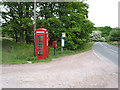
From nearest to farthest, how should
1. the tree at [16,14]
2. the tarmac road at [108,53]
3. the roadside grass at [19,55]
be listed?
the roadside grass at [19,55] → the tarmac road at [108,53] → the tree at [16,14]

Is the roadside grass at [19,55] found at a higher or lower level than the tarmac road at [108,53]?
higher

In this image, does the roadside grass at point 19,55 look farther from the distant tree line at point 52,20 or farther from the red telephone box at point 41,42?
the distant tree line at point 52,20

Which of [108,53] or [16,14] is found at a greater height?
[16,14]

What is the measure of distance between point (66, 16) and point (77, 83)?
1250 cm

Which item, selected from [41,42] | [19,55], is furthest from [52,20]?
[19,55]

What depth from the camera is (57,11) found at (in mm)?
16156

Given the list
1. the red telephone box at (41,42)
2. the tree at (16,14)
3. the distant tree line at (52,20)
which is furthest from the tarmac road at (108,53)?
the tree at (16,14)

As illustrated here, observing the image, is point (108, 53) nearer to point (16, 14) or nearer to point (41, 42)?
point (41, 42)

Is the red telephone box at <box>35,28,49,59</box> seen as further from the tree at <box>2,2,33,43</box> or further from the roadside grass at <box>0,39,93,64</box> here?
the tree at <box>2,2,33,43</box>

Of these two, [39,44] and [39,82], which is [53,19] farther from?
[39,82]

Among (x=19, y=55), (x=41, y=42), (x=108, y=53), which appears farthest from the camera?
(x=108, y=53)

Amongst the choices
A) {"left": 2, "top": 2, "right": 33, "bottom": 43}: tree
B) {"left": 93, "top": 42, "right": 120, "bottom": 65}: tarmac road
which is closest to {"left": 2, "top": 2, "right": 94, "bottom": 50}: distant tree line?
{"left": 2, "top": 2, "right": 33, "bottom": 43}: tree

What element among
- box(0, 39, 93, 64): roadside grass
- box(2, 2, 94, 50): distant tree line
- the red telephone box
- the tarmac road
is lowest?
the tarmac road

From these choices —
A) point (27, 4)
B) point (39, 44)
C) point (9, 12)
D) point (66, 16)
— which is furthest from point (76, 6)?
point (39, 44)
